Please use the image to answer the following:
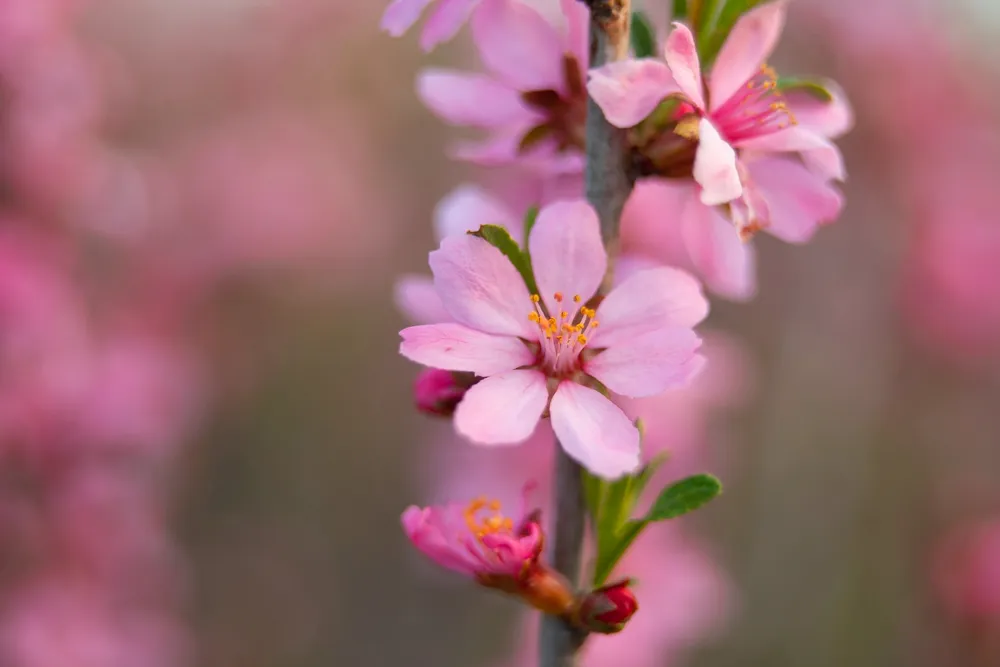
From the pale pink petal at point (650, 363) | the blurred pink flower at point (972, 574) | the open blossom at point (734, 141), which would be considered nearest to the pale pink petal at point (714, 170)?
the open blossom at point (734, 141)

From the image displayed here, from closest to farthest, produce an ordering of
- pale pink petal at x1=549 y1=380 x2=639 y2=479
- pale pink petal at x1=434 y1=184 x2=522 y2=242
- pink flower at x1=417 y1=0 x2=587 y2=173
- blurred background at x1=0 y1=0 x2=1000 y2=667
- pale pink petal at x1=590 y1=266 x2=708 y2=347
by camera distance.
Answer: pale pink petal at x1=549 y1=380 x2=639 y2=479, pale pink petal at x1=590 y1=266 x2=708 y2=347, pink flower at x1=417 y1=0 x2=587 y2=173, pale pink petal at x1=434 y1=184 x2=522 y2=242, blurred background at x1=0 y1=0 x2=1000 y2=667

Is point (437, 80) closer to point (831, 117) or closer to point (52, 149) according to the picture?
point (831, 117)

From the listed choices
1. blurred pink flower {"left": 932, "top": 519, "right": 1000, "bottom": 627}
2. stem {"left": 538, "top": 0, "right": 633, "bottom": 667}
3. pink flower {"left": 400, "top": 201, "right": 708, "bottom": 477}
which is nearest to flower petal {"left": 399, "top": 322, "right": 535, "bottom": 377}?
pink flower {"left": 400, "top": 201, "right": 708, "bottom": 477}

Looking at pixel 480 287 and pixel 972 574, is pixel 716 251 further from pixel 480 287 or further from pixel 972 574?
pixel 972 574

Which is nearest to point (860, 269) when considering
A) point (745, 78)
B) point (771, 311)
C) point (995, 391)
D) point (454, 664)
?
point (771, 311)

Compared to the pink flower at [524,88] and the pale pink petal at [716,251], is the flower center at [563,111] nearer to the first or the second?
the pink flower at [524,88]

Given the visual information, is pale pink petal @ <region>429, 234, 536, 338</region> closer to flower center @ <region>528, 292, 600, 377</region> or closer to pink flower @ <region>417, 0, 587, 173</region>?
flower center @ <region>528, 292, 600, 377</region>
